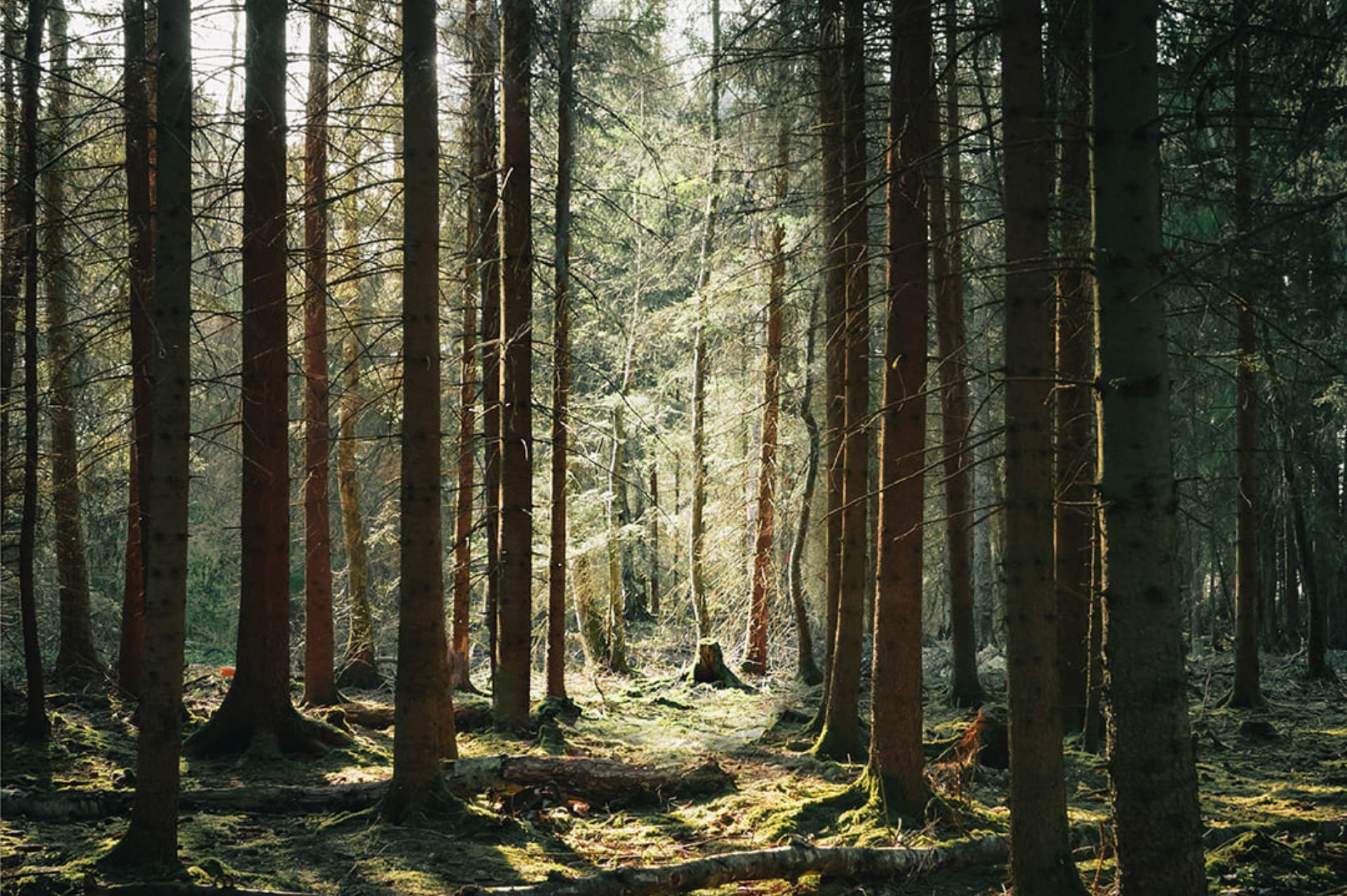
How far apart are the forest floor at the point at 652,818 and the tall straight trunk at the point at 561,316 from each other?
1872 millimetres

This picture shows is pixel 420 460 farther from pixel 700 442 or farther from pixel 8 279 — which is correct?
pixel 700 442

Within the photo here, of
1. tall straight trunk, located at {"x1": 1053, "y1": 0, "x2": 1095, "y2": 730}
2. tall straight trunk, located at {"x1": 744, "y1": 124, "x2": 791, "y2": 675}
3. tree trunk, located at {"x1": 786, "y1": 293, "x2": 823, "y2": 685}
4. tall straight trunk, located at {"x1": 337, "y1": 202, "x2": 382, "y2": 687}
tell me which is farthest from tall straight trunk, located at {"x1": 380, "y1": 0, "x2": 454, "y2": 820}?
tall straight trunk, located at {"x1": 744, "y1": 124, "x2": 791, "y2": 675}

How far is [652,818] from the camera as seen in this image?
8922 mm

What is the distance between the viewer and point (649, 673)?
69.8ft

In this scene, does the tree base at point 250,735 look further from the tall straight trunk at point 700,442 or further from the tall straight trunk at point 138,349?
the tall straight trunk at point 700,442

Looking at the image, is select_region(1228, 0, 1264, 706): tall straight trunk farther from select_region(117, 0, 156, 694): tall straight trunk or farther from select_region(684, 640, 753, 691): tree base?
select_region(117, 0, 156, 694): tall straight trunk

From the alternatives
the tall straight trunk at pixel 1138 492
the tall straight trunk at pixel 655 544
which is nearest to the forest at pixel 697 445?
the tall straight trunk at pixel 1138 492

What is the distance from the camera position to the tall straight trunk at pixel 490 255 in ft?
40.3

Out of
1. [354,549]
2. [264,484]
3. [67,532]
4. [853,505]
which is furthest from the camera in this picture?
[354,549]

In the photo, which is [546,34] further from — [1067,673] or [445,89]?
[1067,673]

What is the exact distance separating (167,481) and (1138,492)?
207 inches

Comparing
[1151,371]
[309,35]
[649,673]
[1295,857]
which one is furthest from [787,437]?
[1151,371]

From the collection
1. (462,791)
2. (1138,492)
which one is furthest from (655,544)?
(1138,492)

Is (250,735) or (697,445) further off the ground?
(697,445)
